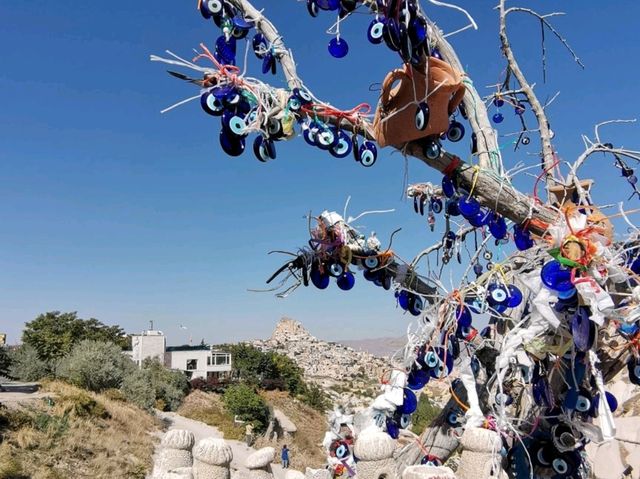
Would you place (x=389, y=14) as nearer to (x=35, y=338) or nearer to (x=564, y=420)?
(x=564, y=420)

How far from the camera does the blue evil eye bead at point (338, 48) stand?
2.58 m

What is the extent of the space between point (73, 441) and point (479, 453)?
50.6ft

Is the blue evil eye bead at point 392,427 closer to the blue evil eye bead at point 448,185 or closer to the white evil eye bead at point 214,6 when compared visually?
the blue evil eye bead at point 448,185

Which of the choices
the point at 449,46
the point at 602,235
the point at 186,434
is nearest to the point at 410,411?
the point at 602,235

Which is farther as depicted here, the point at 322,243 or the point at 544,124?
the point at 544,124

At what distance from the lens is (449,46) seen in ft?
9.84

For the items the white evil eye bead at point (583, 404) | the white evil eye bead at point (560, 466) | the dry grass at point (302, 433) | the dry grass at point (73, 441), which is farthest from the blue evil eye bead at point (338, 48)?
the dry grass at point (302, 433)

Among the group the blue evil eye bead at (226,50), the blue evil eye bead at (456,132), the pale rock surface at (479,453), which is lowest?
the pale rock surface at (479,453)

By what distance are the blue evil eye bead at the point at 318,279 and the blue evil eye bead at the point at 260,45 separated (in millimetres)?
1367

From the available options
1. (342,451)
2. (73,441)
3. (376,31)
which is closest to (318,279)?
(342,451)

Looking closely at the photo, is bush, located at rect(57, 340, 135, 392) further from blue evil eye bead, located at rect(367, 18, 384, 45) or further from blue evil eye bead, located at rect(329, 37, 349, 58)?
blue evil eye bead, located at rect(367, 18, 384, 45)

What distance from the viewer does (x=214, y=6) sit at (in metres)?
2.77

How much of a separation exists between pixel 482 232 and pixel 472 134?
0.67m

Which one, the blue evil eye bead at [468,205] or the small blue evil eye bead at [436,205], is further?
the small blue evil eye bead at [436,205]
